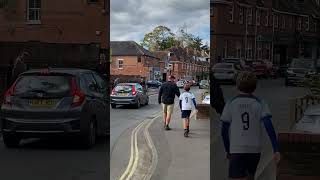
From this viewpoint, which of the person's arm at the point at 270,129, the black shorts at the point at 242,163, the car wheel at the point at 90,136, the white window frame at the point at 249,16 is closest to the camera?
the person's arm at the point at 270,129

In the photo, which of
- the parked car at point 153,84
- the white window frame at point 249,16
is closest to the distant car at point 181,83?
the parked car at point 153,84

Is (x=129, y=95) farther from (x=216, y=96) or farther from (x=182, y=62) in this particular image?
(x=216, y=96)

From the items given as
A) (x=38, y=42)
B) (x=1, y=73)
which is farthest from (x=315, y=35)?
(x=1, y=73)

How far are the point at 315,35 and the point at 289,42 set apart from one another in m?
0.20

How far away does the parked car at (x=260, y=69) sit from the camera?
4.59m

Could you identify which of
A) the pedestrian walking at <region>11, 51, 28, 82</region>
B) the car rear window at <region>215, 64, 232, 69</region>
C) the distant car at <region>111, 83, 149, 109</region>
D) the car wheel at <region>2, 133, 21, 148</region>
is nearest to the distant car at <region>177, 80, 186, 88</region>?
the distant car at <region>111, 83, 149, 109</region>

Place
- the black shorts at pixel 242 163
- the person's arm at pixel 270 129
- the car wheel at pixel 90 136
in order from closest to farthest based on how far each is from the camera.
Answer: the person's arm at pixel 270 129 → the black shorts at pixel 242 163 → the car wheel at pixel 90 136

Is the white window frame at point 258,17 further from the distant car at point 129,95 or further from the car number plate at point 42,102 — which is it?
the car number plate at point 42,102

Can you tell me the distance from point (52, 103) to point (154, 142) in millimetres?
789

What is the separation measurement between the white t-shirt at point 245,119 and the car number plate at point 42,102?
1.24 meters

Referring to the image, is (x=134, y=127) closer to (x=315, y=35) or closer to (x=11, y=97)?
(x=11, y=97)

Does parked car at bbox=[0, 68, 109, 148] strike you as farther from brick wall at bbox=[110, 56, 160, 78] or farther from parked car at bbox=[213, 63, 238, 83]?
parked car at bbox=[213, 63, 238, 83]

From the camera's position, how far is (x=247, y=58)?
4.57 metres

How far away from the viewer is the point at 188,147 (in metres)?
4.71
